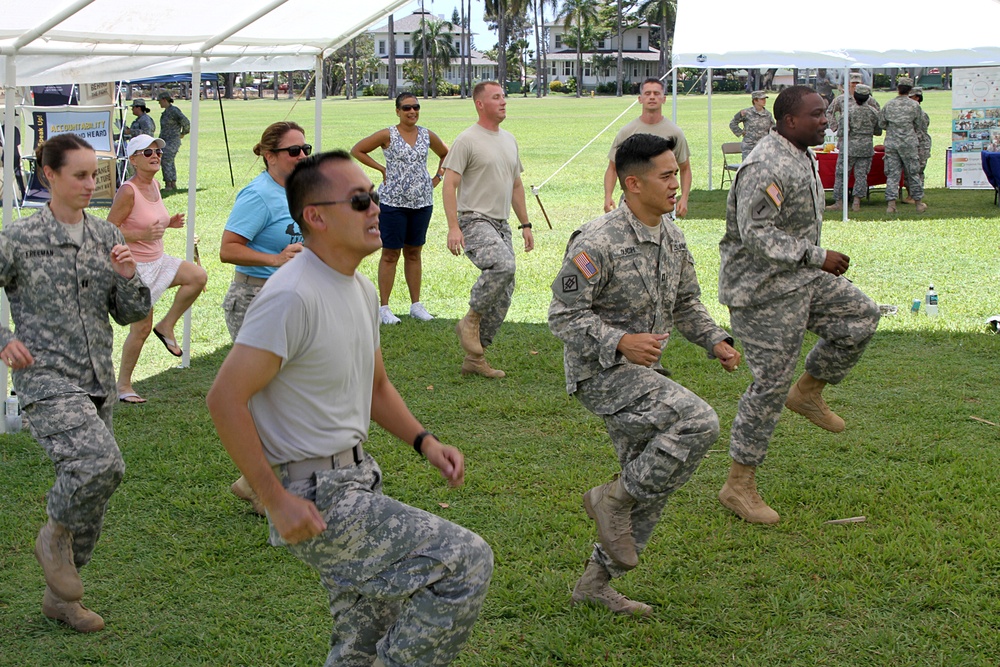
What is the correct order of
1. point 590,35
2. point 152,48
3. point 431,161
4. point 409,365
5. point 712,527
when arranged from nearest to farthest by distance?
point 712,527 → point 152,48 → point 409,365 → point 431,161 → point 590,35

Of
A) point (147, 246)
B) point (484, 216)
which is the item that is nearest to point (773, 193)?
point (484, 216)

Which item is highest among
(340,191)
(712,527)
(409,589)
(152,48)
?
(152,48)

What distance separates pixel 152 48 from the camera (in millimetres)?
7570

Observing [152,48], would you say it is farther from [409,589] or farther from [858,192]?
[858,192]

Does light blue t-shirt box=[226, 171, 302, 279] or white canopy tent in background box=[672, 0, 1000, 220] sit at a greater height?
white canopy tent in background box=[672, 0, 1000, 220]

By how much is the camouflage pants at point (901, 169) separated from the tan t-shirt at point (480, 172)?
11546 millimetres

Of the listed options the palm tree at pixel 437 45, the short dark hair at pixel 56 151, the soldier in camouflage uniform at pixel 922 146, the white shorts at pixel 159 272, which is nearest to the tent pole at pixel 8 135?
the white shorts at pixel 159 272

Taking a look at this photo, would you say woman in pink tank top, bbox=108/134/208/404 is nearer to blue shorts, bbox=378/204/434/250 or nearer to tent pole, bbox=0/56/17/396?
tent pole, bbox=0/56/17/396

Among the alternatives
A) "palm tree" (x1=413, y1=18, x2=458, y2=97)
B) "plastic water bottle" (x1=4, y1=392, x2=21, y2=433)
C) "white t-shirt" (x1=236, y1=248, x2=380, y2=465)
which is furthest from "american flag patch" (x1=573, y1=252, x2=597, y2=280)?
"palm tree" (x1=413, y1=18, x2=458, y2=97)

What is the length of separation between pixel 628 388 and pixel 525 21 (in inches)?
5262

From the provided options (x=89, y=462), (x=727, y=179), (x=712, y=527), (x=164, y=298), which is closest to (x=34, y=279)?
(x=89, y=462)

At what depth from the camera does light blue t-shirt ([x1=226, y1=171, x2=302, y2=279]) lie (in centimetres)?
563

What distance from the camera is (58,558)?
4301 mm

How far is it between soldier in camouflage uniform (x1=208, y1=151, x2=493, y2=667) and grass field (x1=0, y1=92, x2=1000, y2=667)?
124 cm
